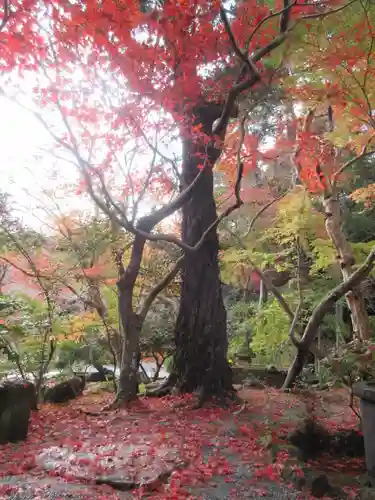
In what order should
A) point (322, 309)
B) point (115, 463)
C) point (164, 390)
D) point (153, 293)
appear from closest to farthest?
point (115, 463) → point (153, 293) → point (164, 390) → point (322, 309)

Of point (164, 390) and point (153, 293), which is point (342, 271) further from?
point (164, 390)

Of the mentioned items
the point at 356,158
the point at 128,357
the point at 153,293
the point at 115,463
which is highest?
the point at 356,158

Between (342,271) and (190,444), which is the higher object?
(342,271)

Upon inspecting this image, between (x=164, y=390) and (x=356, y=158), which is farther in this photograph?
(x=356, y=158)

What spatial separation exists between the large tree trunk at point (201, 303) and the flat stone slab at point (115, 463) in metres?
2.50

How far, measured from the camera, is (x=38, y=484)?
360 cm

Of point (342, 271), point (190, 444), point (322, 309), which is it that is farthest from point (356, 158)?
point (190, 444)

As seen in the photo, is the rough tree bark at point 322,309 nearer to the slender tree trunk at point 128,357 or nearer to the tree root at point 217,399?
the tree root at point 217,399

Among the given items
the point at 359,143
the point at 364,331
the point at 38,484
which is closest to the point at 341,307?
the point at 364,331

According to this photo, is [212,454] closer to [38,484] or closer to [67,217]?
[38,484]

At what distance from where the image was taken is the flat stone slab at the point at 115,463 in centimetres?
379

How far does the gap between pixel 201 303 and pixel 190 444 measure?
291cm

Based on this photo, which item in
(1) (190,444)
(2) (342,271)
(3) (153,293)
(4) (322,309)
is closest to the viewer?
(1) (190,444)

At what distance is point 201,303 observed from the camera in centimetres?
743
